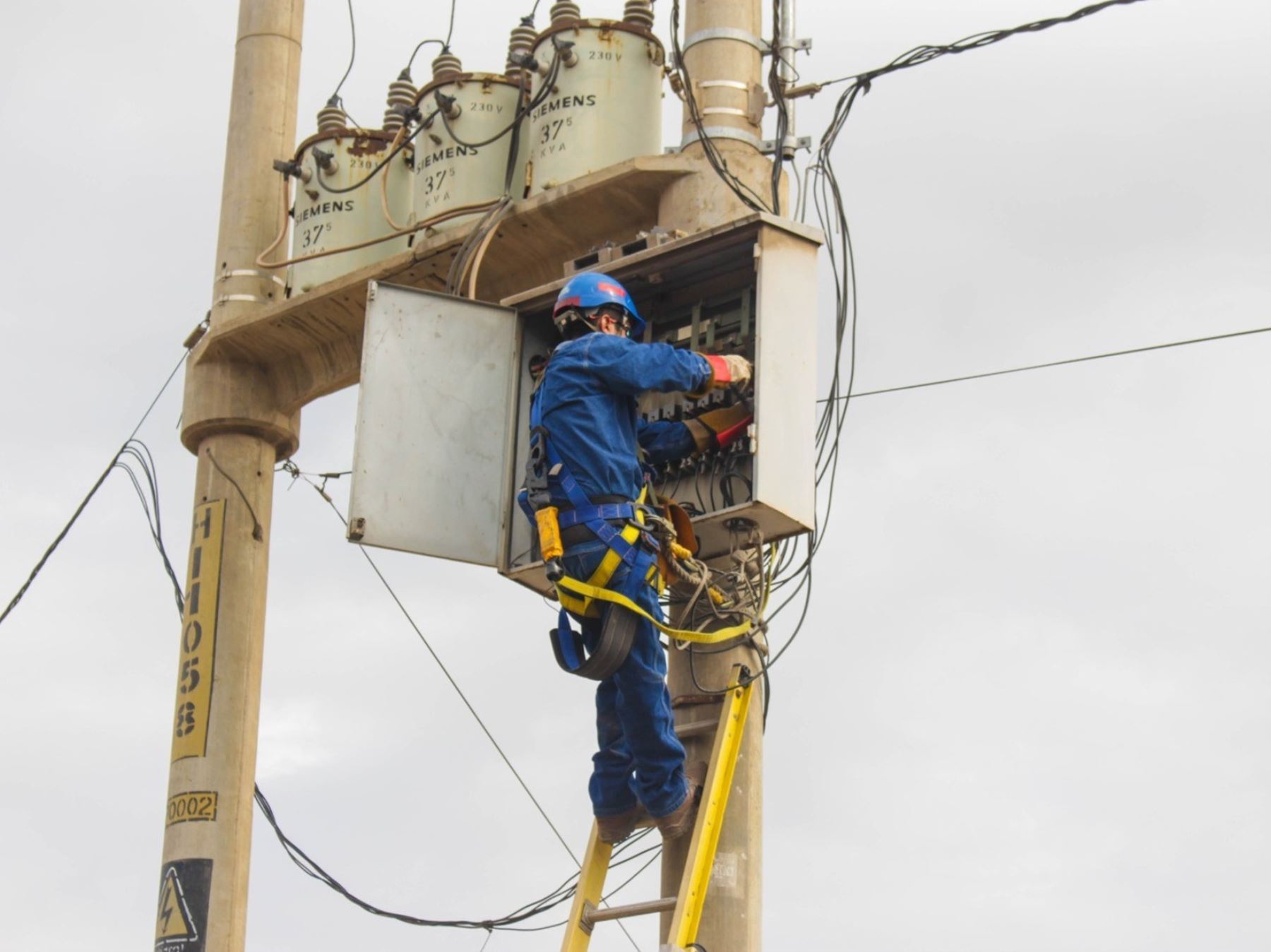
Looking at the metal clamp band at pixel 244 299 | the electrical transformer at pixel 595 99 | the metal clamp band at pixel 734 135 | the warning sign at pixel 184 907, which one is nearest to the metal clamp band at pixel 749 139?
the metal clamp band at pixel 734 135

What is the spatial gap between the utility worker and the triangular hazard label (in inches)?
116

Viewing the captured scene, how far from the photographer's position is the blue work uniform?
787cm

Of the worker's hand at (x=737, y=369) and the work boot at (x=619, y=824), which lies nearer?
the worker's hand at (x=737, y=369)

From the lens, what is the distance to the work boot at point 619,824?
8180 millimetres

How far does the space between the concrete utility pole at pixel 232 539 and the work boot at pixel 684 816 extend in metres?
3.20

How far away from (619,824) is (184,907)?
121 inches

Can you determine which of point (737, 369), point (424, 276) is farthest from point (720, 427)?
point (424, 276)

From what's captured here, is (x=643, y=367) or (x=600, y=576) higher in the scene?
(x=643, y=367)

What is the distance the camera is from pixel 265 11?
38.9ft

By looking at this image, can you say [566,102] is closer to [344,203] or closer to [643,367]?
[344,203]

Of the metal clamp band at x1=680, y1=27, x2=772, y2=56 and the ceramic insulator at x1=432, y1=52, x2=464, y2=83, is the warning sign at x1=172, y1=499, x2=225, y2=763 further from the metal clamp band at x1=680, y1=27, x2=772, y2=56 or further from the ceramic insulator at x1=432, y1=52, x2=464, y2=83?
the metal clamp band at x1=680, y1=27, x2=772, y2=56

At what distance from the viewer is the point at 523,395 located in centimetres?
898

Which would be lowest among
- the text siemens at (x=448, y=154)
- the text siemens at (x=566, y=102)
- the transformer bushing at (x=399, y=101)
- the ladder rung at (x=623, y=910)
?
the ladder rung at (x=623, y=910)

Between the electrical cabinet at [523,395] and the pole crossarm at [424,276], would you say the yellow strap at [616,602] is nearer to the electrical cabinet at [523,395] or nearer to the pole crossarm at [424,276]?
the electrical cabinet at [523,395]
